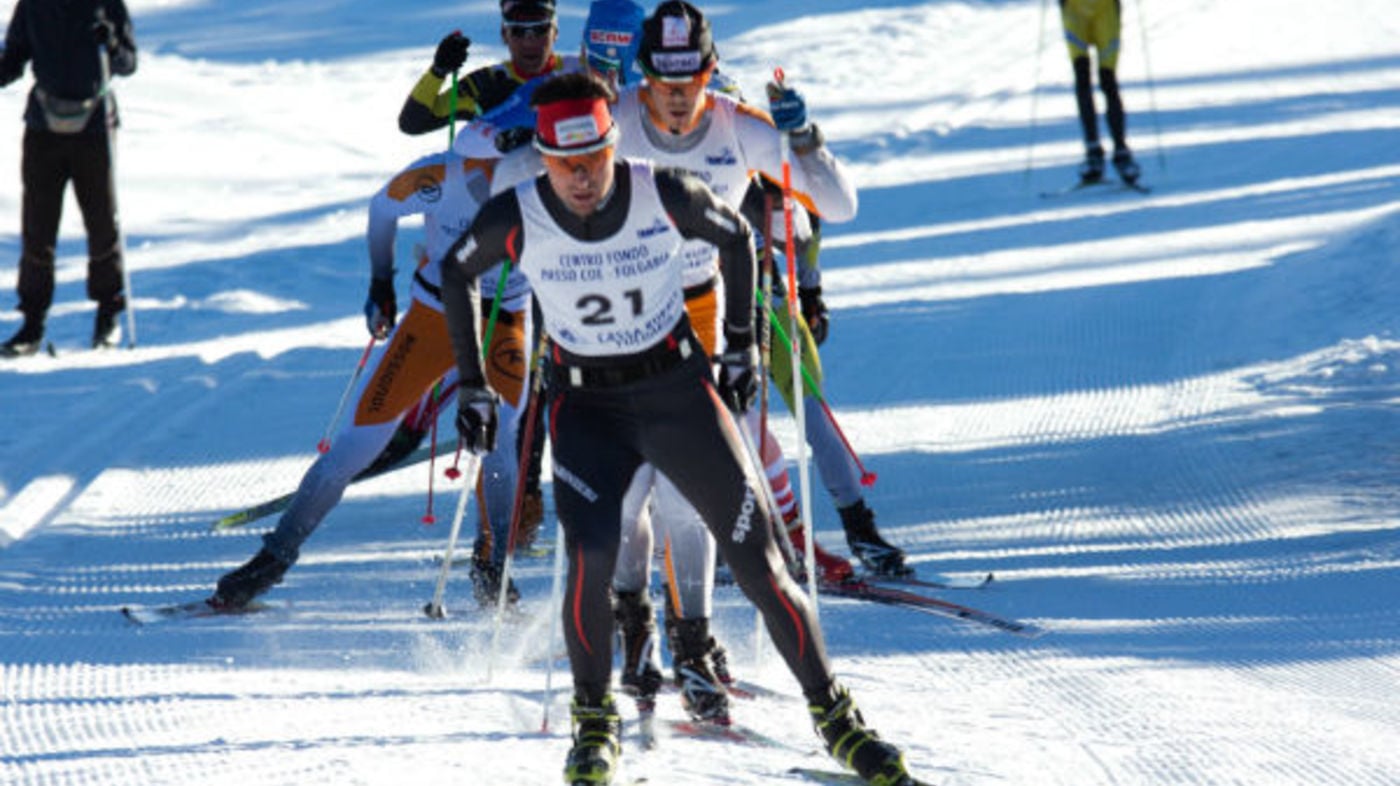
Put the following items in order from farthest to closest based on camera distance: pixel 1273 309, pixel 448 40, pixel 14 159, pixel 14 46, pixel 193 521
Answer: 1. pixel 14 159
2. pixel 1273 309
3. pixel 14 46
4. pixel 193 521
5. pixel 448 40

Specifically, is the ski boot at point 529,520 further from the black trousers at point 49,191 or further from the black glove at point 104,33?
the black glove at point 104,33

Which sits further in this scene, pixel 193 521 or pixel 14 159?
pixel 14 159

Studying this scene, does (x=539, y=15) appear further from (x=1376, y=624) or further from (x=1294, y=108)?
(x=1294, y=108)

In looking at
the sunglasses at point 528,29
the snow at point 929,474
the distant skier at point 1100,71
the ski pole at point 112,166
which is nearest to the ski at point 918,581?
the snow at point 929,474

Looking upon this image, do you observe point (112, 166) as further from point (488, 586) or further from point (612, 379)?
point (612, 379)

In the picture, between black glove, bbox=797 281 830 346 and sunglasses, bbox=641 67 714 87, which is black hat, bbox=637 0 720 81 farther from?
black glove, bbox=797 281 830 346

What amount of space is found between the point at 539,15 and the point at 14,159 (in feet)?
36.8

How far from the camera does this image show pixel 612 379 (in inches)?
223

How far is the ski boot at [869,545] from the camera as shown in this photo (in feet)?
26.6

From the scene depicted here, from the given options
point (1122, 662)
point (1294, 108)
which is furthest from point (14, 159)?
point (1122, 662)

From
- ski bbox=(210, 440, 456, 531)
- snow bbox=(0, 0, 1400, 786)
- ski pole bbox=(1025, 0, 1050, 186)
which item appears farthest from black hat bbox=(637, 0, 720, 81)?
ski pole bbox=(1025, 0, 1050, 186)

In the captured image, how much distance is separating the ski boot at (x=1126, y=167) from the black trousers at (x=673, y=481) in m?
11.8

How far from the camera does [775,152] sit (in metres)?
6.93

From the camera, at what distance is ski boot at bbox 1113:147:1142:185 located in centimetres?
1691
